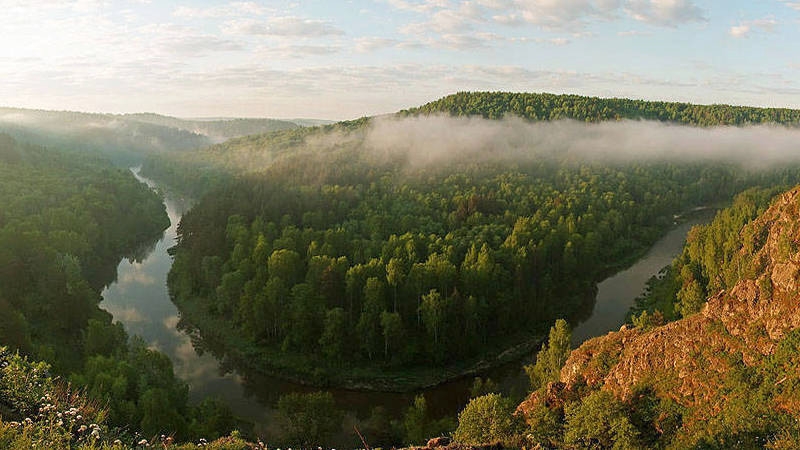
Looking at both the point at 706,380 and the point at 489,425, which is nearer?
the point at 706,380

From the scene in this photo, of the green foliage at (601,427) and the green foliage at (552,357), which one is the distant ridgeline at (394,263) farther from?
the green foliage at (601,427)

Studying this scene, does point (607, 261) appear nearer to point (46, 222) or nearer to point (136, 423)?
point (136, 423)

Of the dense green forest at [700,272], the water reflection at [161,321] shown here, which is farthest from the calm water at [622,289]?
the water reflection at [161,321]

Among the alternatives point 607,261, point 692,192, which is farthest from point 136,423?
point 692,192

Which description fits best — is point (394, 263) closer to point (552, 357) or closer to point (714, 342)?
point (552, 357)

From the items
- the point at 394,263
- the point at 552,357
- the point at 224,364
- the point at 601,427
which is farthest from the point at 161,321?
the point at 601,427

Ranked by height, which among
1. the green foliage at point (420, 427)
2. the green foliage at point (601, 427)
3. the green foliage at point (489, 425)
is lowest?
the green foliage at point (420, 427)

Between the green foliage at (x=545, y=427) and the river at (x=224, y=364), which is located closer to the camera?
the green foliage at (x=545, y=427)
